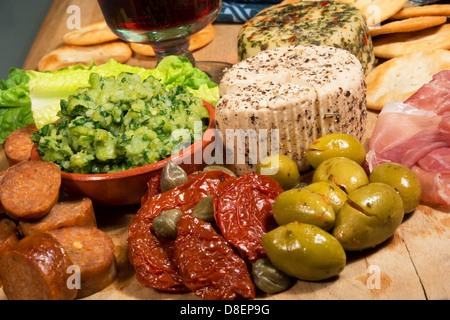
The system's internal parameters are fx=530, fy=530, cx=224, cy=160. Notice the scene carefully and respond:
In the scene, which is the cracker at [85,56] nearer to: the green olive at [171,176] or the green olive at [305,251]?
the green olive at [171,176]

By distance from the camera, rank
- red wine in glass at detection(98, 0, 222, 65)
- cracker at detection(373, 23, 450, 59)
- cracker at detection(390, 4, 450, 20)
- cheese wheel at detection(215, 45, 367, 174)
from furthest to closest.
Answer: cracker at detection(390, 4, 450, 20)
cracker at detection(373, 23, 450, 59)
red wine in glass at detection(98, 0, 222, 65)
cheese wheel at detection(215, 45, 367, 174)

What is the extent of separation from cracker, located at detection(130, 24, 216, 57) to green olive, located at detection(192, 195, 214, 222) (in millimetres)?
2509

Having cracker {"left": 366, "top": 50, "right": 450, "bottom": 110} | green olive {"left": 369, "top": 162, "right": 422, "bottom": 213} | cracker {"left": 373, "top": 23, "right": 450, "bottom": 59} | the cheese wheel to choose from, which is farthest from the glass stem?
green olive {"left": 369, "top": 162, "right": 422, "bottom": 213}

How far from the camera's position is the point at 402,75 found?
3.53 metres

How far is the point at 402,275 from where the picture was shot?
2.14 metres

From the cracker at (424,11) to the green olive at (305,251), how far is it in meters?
2.55

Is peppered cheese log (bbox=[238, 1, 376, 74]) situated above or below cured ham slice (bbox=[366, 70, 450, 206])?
above

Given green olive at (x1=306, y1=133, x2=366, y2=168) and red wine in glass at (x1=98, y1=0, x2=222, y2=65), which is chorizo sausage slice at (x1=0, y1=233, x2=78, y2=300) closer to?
green olive at (x1=306, y1=133, x2=366, y2=168)

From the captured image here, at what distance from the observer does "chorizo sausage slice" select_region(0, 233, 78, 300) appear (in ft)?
6.54

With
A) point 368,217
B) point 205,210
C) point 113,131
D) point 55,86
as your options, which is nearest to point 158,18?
point 55,86

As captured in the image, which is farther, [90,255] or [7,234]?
[7,234]

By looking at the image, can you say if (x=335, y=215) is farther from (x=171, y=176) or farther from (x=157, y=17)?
(x=157, y=17)

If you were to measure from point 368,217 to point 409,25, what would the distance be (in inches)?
86.8

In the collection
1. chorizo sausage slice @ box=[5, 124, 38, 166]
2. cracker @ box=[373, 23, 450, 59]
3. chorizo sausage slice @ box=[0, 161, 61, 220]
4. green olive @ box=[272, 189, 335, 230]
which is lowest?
cracker @ box=[373, 23, 450, 59]
